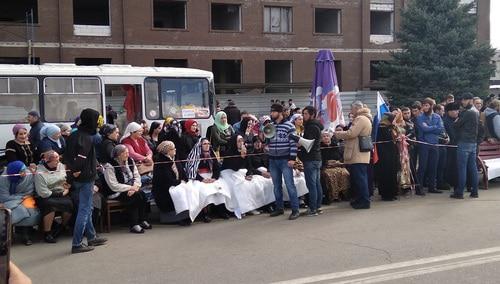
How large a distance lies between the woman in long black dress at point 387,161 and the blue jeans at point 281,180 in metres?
2.25

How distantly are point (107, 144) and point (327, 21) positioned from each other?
33.2 meters

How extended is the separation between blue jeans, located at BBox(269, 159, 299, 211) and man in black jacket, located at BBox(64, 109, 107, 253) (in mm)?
3350

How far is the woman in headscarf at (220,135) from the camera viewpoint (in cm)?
1060

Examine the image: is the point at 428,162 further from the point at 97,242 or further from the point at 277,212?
the point at 97,242

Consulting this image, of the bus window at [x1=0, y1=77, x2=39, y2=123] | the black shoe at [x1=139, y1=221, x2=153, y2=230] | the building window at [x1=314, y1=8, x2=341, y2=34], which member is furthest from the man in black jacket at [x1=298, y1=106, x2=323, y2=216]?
the building window at [x1=314, y1=8, x2=341, y2=34]

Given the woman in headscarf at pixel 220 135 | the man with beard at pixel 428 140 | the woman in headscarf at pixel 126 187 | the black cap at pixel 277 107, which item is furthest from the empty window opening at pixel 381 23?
the woman in headscarf at pixel 126 187

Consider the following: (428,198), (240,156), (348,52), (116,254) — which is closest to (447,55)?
(348,52)

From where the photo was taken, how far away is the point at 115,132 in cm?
941

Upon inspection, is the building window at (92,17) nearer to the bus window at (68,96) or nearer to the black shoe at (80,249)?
the bus window at (68,96)

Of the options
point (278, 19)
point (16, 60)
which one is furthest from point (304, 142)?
point (278, 19)

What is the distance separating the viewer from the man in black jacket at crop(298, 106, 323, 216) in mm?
9625

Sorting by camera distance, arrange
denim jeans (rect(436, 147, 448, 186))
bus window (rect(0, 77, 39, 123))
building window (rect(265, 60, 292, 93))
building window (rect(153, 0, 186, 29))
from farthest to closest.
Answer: building window (rect(265, 60, 292, 93))
building window (rect(153, 0, 186, 29))
bus window (rect(0, 77, 39, 123))
denim jeans (rect(436, 147, 448, 186))

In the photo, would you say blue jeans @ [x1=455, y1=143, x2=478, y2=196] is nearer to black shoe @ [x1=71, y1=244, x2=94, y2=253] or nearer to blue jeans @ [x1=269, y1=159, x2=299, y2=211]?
blue jeans @ [x1=269, y1=159, x2=299, y2=211]

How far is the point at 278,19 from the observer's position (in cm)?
3712
